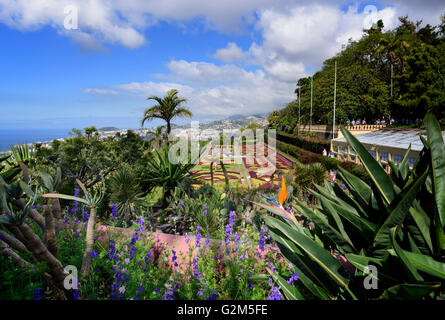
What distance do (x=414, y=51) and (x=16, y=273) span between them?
36787 millimetres

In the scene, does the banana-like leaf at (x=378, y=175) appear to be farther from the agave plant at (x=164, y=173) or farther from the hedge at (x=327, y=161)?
the agave plant at (x=164, y=173)

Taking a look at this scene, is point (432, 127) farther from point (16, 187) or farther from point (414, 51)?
point (414, 51)

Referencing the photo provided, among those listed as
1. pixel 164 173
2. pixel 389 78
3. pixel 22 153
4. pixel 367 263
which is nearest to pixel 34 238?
pixel 367 263


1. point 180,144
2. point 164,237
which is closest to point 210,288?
point 164,237

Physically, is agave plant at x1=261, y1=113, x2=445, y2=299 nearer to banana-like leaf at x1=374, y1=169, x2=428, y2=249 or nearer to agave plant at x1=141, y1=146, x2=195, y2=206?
banana-like leaf at x1=374, y1=169, x2=428, y2=249

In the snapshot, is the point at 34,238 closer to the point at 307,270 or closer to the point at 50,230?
the point at 50,230

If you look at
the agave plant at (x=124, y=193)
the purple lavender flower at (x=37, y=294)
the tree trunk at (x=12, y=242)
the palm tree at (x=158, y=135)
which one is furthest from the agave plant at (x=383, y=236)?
the palm tree at (x=158, y=135)

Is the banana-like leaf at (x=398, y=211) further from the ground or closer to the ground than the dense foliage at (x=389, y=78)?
closer to the ground

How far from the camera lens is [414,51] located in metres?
26.9

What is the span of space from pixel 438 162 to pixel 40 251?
81.9 inches

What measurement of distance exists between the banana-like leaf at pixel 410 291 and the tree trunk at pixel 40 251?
5.73 ft

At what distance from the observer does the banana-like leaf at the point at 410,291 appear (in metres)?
0.78

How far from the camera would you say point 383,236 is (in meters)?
1.01

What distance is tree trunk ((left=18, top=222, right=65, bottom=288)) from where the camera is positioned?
1.29 meters
